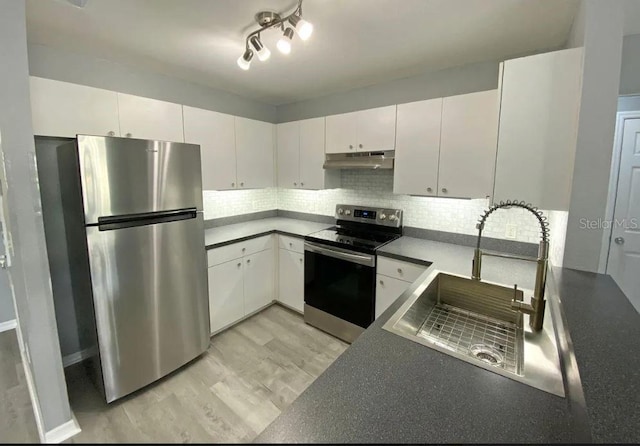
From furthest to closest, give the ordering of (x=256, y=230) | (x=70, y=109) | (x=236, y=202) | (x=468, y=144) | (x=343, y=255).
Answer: (x=236, y=202) < (x=256, y=230) < (x=343, y=255) < (x=468, y=144) < (x=70, y=109)

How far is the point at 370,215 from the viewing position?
278cm

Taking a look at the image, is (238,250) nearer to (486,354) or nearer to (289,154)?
(289,154)

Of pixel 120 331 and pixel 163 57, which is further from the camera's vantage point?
pixel 163 57

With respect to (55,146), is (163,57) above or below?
above

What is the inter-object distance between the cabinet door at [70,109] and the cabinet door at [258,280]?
1.48 metres

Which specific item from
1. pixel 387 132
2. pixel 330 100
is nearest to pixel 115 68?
pixel 330 100

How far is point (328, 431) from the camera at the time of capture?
59cm

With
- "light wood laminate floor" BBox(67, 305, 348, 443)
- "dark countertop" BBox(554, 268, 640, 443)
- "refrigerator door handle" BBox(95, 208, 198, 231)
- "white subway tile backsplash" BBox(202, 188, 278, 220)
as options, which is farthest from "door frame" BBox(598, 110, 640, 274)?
"white subway tile backsplash" BBox(202, 188, 278, 220)

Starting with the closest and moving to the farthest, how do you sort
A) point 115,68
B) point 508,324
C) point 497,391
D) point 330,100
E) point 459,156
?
point 497,391, point 508,324, point 459,156, point 115,68, point 330,100

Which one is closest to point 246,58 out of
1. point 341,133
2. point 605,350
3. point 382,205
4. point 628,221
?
point 341,133

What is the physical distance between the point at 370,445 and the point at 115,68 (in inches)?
113

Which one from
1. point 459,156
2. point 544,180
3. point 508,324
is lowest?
point 508,324

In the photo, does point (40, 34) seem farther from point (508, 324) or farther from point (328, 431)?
point (508, 324)

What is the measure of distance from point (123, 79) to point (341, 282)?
239 cm
